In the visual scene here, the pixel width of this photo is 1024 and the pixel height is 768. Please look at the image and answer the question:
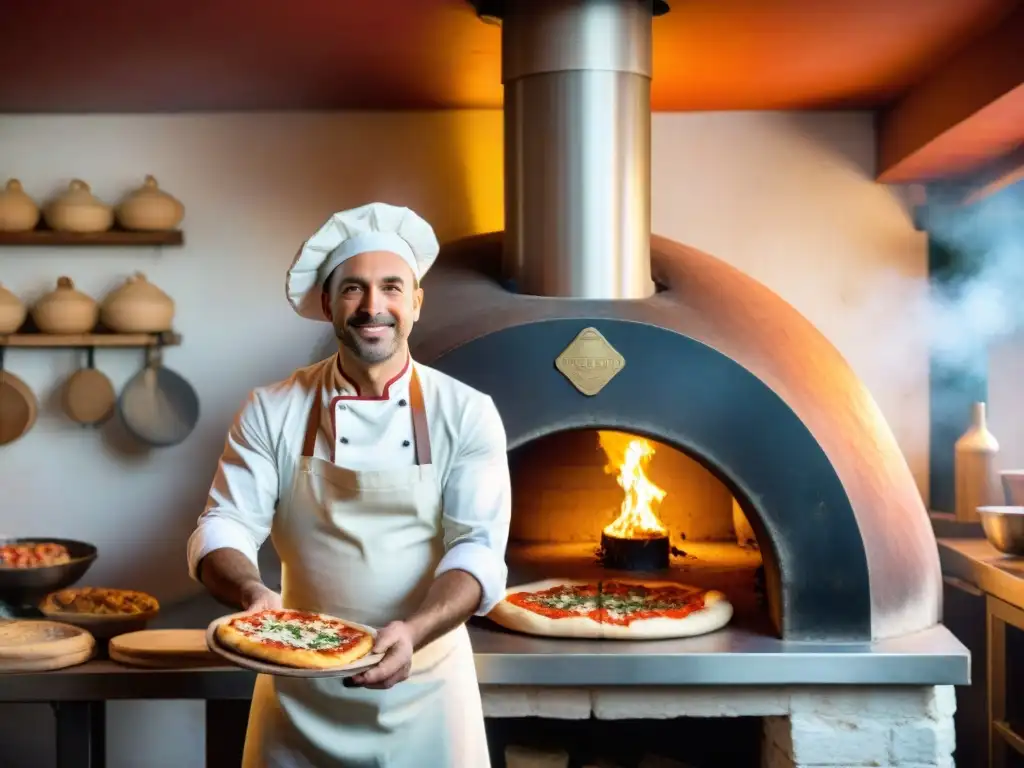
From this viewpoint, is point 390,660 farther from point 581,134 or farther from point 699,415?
point 581,134

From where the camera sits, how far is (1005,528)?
3223mm

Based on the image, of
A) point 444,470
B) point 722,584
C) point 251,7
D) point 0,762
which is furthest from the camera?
point 0,762

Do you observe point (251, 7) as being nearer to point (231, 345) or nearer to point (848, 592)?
point (231, 345)

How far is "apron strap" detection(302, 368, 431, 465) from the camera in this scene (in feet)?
7.24

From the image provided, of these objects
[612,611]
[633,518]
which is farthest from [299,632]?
[633,518]

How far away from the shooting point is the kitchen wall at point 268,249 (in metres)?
3.78

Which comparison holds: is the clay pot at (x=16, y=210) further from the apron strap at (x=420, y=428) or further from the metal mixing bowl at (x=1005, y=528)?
the metal mixing bowl at (x=1005, y=528)

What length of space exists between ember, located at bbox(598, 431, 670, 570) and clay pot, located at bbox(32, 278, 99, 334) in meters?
1.69

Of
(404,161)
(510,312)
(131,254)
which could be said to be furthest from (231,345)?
(510,312)

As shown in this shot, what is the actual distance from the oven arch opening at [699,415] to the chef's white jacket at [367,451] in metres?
0.56

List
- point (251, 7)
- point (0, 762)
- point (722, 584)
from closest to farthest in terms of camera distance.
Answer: point (251, 7)
point (722, 584)
point (0, 762)

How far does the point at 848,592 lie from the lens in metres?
2.76

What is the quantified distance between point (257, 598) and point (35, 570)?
1323 mm

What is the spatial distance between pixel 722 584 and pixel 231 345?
5.73ft
